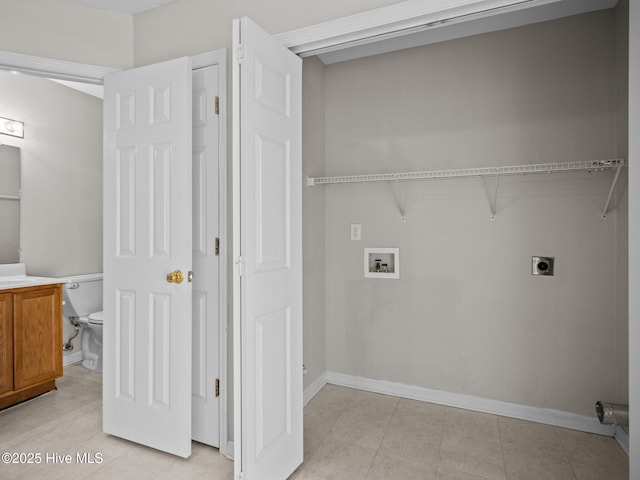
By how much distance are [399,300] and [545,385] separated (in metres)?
1.10

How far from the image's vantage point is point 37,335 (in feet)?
9.53

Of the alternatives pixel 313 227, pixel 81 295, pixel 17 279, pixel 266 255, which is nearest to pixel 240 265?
pixel 266 255

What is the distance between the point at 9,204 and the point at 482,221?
12.7 feet

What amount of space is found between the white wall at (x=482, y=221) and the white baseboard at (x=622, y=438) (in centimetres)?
20

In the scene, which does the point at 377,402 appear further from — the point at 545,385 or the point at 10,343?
the point at 10,343

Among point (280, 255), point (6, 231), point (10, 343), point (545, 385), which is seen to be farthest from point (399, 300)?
point (6, 231)

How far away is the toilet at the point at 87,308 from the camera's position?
347cm

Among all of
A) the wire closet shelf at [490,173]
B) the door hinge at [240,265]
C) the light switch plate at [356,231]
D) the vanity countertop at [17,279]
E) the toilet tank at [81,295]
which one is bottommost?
the toilet tank at [81,295]

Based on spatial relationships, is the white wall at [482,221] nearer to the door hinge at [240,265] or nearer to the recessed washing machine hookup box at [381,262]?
the recessed washing machine hookup box at [381,262]

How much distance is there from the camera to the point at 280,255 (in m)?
1.87

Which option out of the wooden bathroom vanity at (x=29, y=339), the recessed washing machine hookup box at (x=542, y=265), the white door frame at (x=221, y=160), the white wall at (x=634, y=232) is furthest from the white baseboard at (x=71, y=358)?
the white wall at (x=634, y=232)

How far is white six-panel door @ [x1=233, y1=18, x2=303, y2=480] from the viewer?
1626 millimetres

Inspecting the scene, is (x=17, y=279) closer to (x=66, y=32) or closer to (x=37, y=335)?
(x=37, y=335)

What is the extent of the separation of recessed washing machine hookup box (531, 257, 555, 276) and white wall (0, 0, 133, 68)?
2.94 metres
